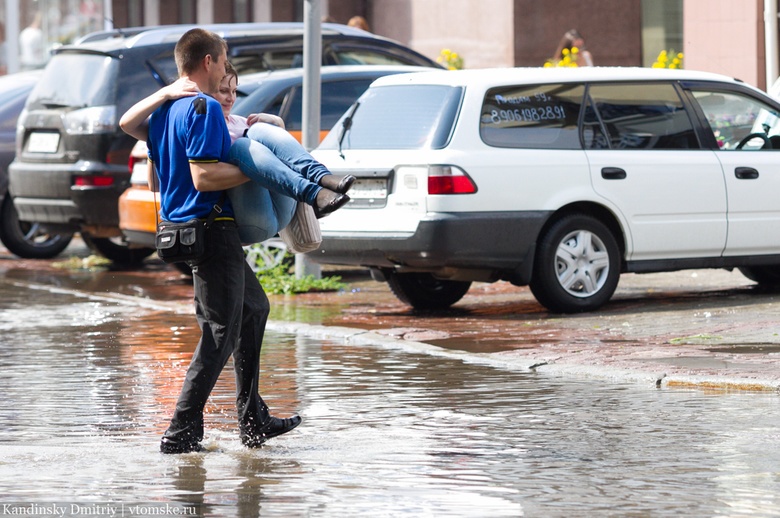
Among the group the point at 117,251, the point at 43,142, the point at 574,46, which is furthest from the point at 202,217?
the point at 574,46

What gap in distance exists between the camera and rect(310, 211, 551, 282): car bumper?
10.8m

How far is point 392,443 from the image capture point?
6.72 meters

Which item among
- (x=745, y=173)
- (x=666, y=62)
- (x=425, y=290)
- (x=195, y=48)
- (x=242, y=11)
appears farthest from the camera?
(x=242, y=11)

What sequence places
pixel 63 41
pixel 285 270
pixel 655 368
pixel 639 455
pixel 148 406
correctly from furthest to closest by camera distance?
pixel 63 41
pixel 285 270
pixel 655 368
pixel 148 406
pixel 639 455

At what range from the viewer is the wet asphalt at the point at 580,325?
28.5 ft

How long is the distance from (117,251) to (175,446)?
1042cm

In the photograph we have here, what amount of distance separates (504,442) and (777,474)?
118 centimetres

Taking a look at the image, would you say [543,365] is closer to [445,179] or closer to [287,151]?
[445,179]

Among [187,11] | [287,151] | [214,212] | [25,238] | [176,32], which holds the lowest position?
[25,238]

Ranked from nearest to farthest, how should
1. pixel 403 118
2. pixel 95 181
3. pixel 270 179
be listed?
pixel 270 179 → pixel 403 118 → pixel 95 181

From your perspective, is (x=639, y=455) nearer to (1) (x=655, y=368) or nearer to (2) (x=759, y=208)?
(1) (x=655, y=368)

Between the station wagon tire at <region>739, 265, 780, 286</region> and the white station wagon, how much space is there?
0.60m

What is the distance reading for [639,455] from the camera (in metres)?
6.40

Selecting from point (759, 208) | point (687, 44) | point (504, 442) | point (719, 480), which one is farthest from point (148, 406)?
point (687, 44)
